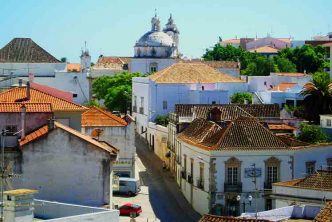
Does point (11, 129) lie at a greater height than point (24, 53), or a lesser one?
lesser

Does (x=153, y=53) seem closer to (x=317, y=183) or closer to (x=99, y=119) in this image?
(x=99, y=119)

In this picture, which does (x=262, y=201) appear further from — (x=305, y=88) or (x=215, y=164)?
(x=305, y=88)

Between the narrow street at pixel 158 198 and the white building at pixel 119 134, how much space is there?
1.80m

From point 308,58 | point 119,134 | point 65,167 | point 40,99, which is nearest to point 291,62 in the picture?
point 308,58

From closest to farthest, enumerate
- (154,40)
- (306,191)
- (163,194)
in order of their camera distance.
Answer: (306,191)
(163,194)
(154,40)

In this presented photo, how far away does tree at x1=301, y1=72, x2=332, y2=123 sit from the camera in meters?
70.6

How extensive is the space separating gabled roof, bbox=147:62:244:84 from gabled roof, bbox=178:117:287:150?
79.6 ft

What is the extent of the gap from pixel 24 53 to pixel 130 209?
3982 cm

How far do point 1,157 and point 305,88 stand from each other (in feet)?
137

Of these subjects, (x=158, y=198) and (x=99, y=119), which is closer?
(x=158, y=198)

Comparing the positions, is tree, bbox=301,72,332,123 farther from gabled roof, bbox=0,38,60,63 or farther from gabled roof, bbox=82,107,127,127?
gabled roof, bbox=0,38,60,63

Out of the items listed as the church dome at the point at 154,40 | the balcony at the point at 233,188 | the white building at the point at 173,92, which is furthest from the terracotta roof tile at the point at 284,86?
the church dome at the point at 154,40

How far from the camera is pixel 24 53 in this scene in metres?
85.9

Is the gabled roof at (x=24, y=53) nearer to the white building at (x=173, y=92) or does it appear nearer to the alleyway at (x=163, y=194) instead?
the white building at (x=173, y=92)
